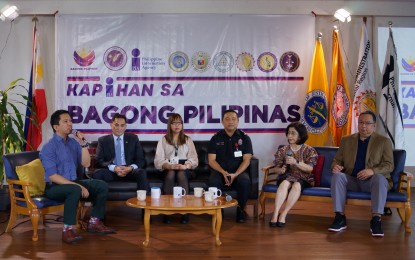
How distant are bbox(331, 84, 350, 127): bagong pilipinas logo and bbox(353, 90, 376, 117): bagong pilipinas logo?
14 centimetres

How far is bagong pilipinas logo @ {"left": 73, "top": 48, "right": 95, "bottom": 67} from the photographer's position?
6664mm

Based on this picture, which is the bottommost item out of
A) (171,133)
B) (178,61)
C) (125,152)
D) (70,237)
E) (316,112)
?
(70,237)

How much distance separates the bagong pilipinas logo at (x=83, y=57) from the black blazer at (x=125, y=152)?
60.8 inches

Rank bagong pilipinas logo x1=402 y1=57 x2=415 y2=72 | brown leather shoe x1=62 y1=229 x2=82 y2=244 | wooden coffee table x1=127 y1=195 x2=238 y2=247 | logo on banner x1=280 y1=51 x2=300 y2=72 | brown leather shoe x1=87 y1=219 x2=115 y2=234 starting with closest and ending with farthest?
wooden coffee table x1=127 y1=195 x2=238 y2=247
brown leather shoe x1=62 y1=229 x2=82 y2=244
brown leather shoe x1=87 y1=219 x2=115 y2=234
logo on banner x1=280 y1=51 x2=300 y2=72
bagong pilipinas logo x1=402 y1=57 x2=415 y2=72

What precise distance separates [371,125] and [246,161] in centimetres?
131

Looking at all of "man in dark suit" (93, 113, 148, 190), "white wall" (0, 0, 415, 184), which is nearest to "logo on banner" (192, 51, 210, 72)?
"white wall" (0, 0, 415, 184)

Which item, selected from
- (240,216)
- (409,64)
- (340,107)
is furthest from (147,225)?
(409,64)

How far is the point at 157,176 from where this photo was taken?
5609 millimetres

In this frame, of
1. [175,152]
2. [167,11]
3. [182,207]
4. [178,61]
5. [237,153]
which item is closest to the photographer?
[182,207]

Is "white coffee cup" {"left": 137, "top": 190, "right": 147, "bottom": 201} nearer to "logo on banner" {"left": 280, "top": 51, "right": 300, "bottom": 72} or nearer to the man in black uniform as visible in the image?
the man in black uniform

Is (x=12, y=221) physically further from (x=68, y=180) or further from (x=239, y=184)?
(x=239, y=184)

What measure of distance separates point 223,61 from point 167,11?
1.02 meters

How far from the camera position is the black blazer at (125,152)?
551 cm

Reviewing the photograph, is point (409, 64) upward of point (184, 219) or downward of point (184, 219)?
upward
